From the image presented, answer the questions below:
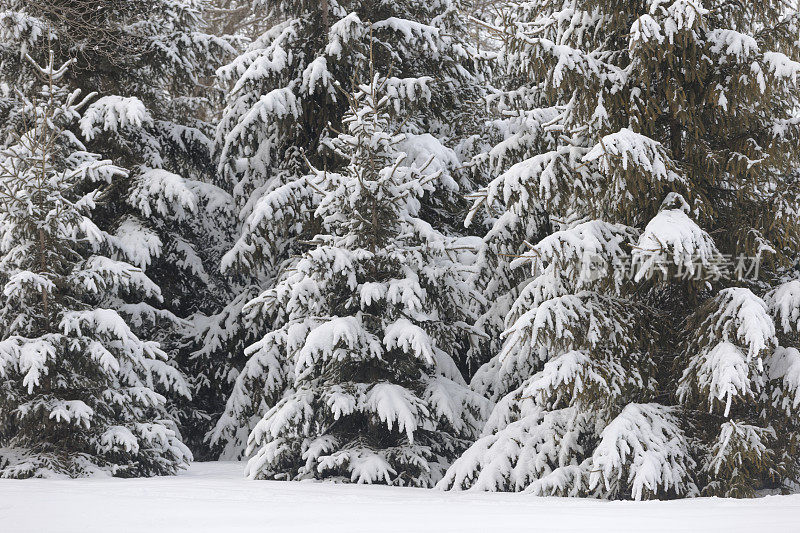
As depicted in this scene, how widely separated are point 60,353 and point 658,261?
21.9 ft

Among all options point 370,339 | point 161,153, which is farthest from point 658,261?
point 161,153

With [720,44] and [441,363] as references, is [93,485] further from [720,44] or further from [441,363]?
[720,44]

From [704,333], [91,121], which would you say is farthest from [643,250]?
[91,121]

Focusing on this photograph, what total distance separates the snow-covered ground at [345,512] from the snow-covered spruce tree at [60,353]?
2.41 meters

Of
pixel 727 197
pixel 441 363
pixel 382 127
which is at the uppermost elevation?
pixel 382 127

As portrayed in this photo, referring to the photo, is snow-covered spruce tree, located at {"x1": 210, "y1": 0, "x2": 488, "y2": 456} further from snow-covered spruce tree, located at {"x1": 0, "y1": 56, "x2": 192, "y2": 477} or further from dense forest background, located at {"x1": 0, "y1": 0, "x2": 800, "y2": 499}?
snow-covered spruce tree, located at {"x1": 0, "y1": 56, "x2": 192, "y2": 477}

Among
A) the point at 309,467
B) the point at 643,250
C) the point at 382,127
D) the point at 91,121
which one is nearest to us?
the point at 643,250

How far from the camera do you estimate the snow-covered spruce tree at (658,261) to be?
267 inches

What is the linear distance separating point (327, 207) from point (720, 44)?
4.35 metres

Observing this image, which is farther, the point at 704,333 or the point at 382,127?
the point at 382,127

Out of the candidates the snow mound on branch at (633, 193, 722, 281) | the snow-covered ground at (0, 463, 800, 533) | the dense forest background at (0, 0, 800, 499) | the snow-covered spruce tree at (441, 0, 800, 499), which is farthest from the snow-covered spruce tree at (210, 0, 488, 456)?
the snow-covered ground at (0, 463, 800, 533)

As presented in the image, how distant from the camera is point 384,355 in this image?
9102 millimetres

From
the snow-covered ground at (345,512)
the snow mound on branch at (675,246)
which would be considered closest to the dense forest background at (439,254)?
the snow mound on branch at (675,246)

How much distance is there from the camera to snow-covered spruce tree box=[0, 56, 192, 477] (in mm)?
9336
